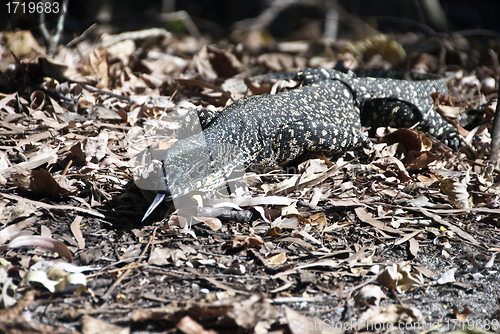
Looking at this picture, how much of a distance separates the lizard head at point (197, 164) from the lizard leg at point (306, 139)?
597 mm

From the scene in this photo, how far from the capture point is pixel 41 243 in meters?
2.99

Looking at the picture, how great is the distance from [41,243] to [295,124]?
10.2ft

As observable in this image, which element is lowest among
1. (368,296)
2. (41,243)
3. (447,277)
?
(447,277)

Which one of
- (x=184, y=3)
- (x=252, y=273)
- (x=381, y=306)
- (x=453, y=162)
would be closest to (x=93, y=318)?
(x=252, y=273)

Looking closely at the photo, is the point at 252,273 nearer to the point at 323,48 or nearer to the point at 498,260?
the point at 498,260

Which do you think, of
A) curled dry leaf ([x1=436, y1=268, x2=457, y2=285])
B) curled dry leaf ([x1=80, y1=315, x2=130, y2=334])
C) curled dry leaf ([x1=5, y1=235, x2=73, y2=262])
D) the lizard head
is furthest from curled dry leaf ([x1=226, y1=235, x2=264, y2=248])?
curled dry leaf ([x1=436, y1=268, x2=457, y2=285])

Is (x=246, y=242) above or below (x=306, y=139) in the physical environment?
below

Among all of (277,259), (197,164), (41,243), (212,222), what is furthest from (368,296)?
(41,243)

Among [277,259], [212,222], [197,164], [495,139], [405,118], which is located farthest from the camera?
[405,118]

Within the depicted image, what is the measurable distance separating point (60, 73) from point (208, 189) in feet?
11.8

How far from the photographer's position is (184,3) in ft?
49.0

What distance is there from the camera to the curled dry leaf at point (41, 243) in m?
2.93

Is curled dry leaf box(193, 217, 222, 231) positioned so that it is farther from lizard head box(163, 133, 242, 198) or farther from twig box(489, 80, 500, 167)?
twig box(489, 80, 500, 167)

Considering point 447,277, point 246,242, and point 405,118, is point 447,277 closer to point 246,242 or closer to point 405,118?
point 246,242
